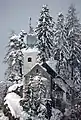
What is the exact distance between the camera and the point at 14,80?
25.5m

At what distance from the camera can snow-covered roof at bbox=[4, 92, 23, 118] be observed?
21.3 m

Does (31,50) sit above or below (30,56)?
above

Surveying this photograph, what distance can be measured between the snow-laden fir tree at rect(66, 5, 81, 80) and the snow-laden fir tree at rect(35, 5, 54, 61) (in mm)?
1511

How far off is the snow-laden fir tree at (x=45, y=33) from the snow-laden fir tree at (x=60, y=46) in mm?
813

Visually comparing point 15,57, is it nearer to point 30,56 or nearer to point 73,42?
point 30,56

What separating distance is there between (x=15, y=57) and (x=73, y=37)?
4.71m

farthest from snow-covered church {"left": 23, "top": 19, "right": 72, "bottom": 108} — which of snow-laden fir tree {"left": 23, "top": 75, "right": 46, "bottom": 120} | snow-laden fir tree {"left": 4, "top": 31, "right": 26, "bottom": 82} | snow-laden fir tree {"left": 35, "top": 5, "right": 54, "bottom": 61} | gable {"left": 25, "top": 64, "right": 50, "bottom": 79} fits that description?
snow-laden fir tree {"left": 4, "top": 31, "right": 26, "bottom": 82}

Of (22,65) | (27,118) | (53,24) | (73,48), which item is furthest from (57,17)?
(27,118)

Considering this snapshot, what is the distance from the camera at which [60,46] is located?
24578mm

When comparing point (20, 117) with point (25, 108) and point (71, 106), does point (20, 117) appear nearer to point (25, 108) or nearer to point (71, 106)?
point (25, 108)

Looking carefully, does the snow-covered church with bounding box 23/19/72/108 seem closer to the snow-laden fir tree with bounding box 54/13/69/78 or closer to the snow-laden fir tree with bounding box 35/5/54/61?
the snow-laden fir tree with bounding box 35/5/54/61

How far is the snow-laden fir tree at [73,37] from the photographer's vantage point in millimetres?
24484

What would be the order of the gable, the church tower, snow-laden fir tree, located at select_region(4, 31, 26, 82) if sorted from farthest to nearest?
snow-laden fir tree, located at select_region(4, 31, 26, 82)
the church tower
the gable

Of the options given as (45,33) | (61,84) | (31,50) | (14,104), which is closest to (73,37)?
(45,33)
